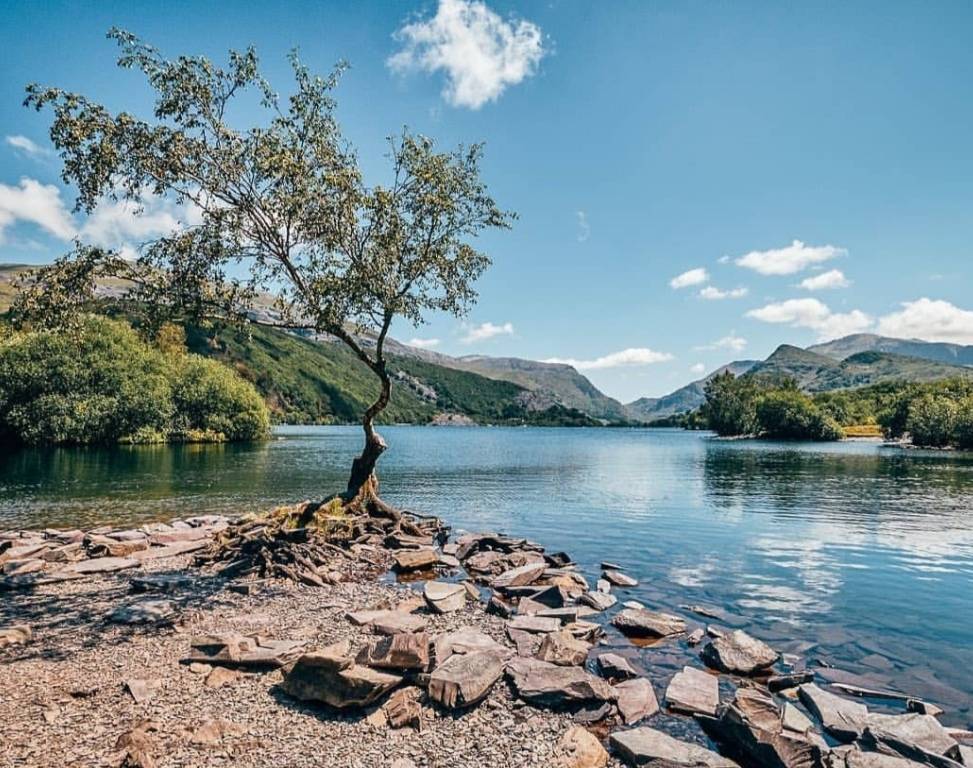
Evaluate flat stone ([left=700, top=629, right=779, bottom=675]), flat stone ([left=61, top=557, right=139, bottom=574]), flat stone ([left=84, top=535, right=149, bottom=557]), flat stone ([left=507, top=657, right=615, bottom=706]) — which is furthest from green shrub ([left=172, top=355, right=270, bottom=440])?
flat stone ([left=700, top=629, right=779, bottom=675])

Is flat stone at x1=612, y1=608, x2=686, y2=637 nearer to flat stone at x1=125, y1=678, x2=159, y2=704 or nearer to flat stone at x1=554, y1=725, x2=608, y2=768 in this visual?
flat stone at x1=554, y1=725, x2=608, y2=768

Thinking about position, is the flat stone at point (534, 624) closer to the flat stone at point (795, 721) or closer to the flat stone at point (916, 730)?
the flat stone at point (795, 721)

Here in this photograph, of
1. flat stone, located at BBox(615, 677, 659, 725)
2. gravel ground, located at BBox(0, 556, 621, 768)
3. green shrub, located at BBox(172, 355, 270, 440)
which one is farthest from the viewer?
green shrub, located at BBox(172, 355, 270, 440)

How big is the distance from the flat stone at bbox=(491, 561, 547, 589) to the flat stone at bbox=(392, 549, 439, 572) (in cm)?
374

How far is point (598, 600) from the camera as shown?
2166cm

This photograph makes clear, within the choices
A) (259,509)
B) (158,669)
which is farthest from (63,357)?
(158,669)

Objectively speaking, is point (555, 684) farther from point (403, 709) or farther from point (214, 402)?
point (214, 402)

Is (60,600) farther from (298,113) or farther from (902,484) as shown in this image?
(902,484)

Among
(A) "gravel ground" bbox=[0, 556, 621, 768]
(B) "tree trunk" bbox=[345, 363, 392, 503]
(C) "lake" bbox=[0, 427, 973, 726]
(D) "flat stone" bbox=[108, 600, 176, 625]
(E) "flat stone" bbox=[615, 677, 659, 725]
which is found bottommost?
(C) "lake" bbox=[0, 427, 973, 726]

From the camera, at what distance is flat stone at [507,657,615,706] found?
12.9 meters

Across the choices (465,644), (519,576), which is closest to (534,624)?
(465,644)

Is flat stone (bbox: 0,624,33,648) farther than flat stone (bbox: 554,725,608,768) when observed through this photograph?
Yes

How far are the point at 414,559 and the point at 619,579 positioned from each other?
9.25 meters

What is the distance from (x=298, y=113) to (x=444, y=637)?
77.1 feet
